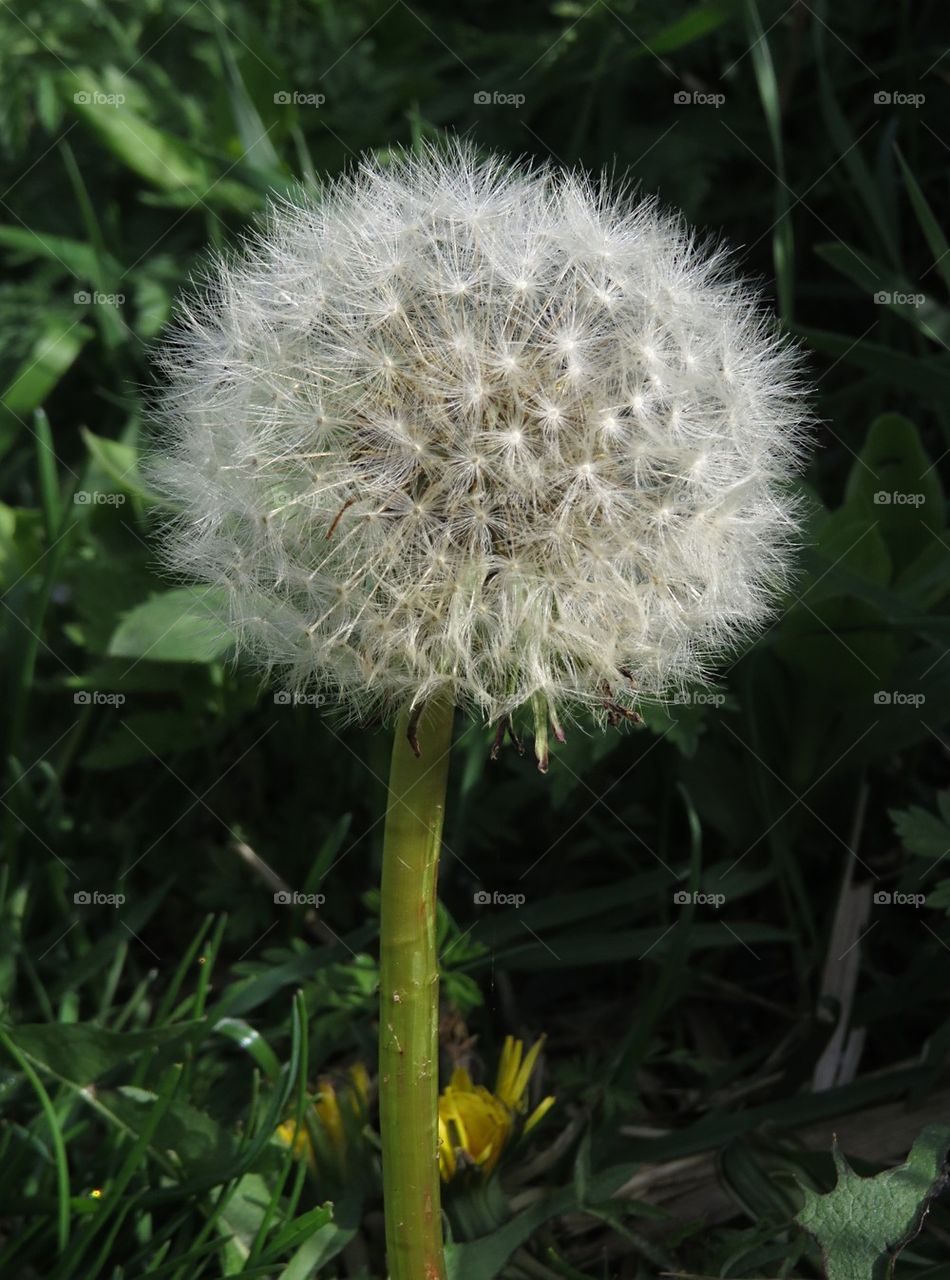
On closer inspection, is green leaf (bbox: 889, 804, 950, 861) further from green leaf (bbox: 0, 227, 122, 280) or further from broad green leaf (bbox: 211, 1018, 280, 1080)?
green leaf (bbox: 0, 227, 122, 280)

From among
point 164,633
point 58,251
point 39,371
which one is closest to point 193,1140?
point 164,633

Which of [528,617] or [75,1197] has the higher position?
[528,617]

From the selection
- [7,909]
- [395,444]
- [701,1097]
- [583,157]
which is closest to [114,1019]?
[7,909]

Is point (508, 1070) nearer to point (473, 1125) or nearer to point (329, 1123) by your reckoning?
point (473, 1125)

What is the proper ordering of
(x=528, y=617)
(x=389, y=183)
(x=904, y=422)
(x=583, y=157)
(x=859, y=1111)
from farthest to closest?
(x=583, y=157), (x=904, y=422), (x=859, y=1111), (x=389, y=183), (x=528, y=617)

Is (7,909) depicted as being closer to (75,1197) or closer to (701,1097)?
(75,1197)
